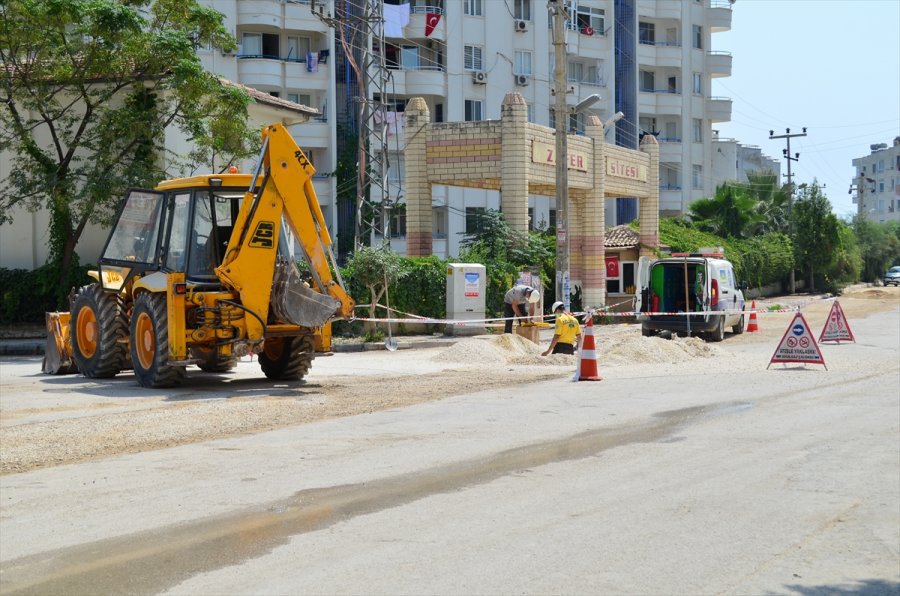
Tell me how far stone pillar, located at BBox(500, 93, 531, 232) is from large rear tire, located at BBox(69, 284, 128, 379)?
62.2 feet

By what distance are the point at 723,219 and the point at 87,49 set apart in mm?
41389

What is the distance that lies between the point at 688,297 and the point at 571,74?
125 feet

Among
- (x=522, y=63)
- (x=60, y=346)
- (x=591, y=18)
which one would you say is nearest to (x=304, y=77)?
(x=522, y=63)

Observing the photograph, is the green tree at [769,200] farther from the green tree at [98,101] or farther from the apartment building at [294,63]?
the green tree at [98,101]

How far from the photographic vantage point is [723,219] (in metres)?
61.0

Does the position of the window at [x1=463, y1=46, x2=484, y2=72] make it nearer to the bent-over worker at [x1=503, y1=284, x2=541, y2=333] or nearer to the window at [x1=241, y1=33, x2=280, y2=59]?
the window at [x1=241, y1=33, x2=280, y2=59]

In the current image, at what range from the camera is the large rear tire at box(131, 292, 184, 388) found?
16094mm

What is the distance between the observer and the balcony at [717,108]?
74125 mm

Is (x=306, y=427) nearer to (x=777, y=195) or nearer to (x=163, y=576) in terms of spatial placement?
(x=163, y=576)

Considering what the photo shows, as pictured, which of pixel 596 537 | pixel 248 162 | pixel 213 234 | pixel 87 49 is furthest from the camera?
pixel 248 162

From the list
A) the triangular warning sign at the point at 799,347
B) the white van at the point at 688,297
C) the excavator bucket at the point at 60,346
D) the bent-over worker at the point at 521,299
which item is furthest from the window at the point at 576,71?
the excavator bucket at the point at 60,346

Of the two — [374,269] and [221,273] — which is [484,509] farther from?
[374,269]

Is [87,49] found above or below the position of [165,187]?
above

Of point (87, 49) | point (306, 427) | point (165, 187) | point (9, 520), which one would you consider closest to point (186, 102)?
point (87, 49)
